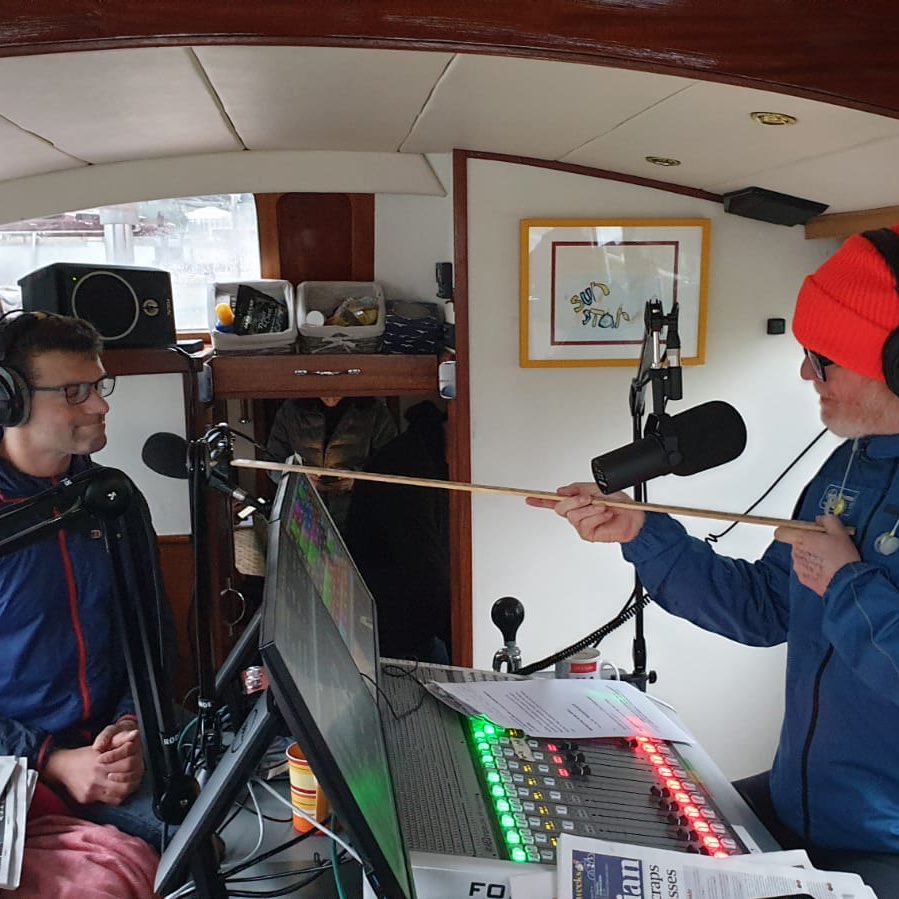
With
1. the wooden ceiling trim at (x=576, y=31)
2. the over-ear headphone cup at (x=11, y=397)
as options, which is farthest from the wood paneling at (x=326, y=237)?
the wooden ceiling trim at (x=576, y=31)

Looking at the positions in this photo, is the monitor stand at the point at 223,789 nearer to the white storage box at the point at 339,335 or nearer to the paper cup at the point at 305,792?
the paper cup at the point at 305,792

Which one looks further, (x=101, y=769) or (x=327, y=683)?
(x=101, y=769)

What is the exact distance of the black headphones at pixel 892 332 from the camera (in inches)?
46.1

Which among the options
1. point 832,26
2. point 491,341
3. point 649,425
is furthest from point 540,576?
point 832,26

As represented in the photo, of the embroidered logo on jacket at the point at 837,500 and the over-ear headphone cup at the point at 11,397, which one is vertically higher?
the over-ear headphone cup at the point at 11,397

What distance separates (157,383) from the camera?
2643mm

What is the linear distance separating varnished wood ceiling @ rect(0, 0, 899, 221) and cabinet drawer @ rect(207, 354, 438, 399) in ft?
2.08

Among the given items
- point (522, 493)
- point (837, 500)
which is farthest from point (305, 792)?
point (837, 500)

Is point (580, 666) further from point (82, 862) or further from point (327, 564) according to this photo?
point (82, 862)

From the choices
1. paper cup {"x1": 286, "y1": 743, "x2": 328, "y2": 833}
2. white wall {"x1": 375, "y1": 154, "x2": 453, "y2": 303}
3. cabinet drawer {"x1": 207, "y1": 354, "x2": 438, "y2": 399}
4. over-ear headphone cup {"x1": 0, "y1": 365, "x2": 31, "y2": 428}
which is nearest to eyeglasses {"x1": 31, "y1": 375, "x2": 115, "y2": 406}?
over-ear headphone cup {"x1": 0, "y1": 365, "x2": 31, "y2": 428}

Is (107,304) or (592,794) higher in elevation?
(107,304)

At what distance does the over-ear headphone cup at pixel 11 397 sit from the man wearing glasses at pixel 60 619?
0.14 metres

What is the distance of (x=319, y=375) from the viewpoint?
9.12 ft

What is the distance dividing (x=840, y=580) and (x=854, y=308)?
37 centimetres
